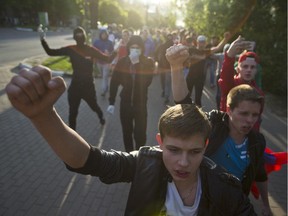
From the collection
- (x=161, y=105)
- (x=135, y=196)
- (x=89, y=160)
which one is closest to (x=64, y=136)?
(x=89, y=160)

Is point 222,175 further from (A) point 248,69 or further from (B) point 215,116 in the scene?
(A) point 248,69

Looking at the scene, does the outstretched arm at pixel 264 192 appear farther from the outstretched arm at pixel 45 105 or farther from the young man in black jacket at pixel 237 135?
the outstretched arm at pixel 45 105

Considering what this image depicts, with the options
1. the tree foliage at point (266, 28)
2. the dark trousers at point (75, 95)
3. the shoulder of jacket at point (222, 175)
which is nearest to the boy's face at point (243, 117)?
the shoulder of jacket at point (222, 175)

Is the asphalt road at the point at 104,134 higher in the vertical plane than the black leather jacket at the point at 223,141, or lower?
lower

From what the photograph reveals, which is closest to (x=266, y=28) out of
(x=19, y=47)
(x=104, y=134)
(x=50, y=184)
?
(x=104, y=134)

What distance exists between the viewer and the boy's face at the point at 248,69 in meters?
3.63

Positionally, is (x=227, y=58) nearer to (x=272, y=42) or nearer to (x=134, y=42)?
(x=134, y=42)

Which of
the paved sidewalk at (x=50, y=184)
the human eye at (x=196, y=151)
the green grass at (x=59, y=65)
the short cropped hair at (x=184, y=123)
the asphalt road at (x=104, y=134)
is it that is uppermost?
the short cropped hair at (x=184, y=123)

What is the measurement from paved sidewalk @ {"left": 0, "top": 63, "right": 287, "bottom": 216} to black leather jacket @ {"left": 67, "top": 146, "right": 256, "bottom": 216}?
230cm

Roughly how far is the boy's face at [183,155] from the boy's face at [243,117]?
85 centimetres

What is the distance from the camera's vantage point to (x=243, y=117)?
7.91ft

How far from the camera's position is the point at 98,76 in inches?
500

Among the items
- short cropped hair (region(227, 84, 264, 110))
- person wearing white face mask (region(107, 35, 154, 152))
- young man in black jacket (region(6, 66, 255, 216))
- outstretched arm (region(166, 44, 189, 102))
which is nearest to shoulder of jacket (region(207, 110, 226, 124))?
short cropped hair (region(227, 84, 264, 110))

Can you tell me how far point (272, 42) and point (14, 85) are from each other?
39.2ft
